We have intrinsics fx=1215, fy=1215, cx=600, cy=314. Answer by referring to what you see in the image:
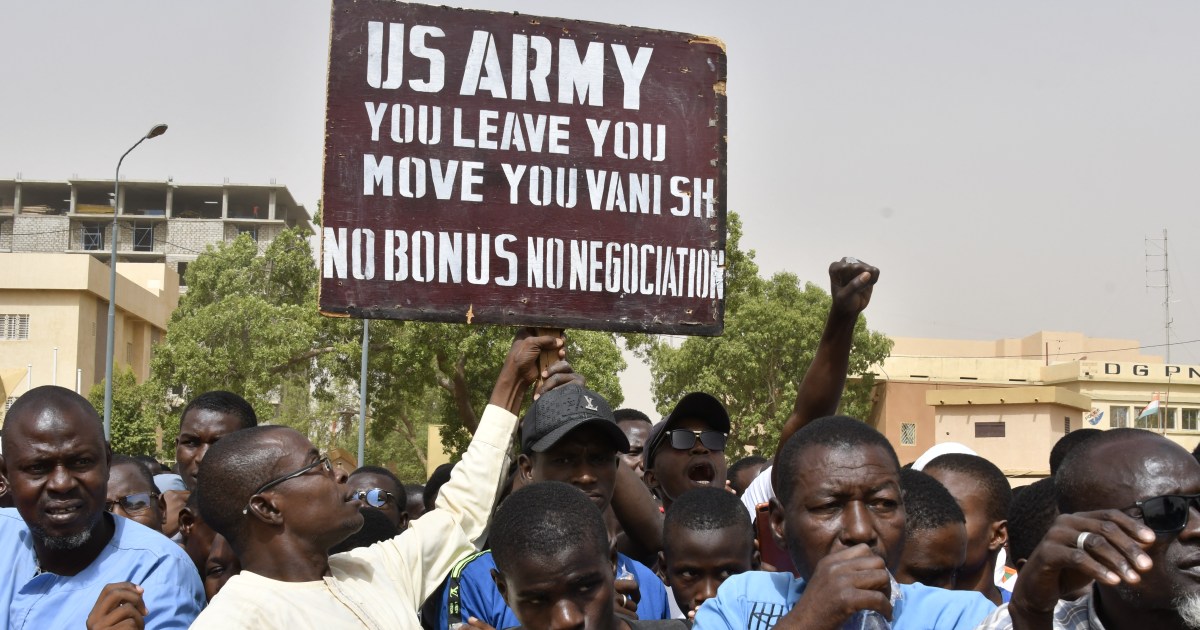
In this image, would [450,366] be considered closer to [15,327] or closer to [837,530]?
[837,530]

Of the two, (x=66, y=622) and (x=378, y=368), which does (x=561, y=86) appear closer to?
(x=66, y=622)

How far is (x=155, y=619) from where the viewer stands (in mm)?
3309

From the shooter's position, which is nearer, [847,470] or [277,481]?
[847,470]

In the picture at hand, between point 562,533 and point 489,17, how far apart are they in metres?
2.04

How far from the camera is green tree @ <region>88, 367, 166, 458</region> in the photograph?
30.7m

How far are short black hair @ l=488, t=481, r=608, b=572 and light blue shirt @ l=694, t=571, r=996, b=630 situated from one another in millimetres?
436

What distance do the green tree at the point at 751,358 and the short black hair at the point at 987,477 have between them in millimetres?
22787

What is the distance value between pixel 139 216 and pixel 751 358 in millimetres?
77755

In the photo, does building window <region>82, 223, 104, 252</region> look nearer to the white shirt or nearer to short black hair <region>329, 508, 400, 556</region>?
short black hair <region>329, 508, 400, 556</region>

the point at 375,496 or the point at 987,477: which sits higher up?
the point at 987,477

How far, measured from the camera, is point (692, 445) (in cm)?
510

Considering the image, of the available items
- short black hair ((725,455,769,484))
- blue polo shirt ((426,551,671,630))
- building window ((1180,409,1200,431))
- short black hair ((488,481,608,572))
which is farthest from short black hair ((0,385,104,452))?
building window ((1180,409,1200,431))

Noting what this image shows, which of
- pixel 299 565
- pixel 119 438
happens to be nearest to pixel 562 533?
pixel 299 565

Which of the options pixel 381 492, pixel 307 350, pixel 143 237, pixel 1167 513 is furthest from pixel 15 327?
pixel 143 237
